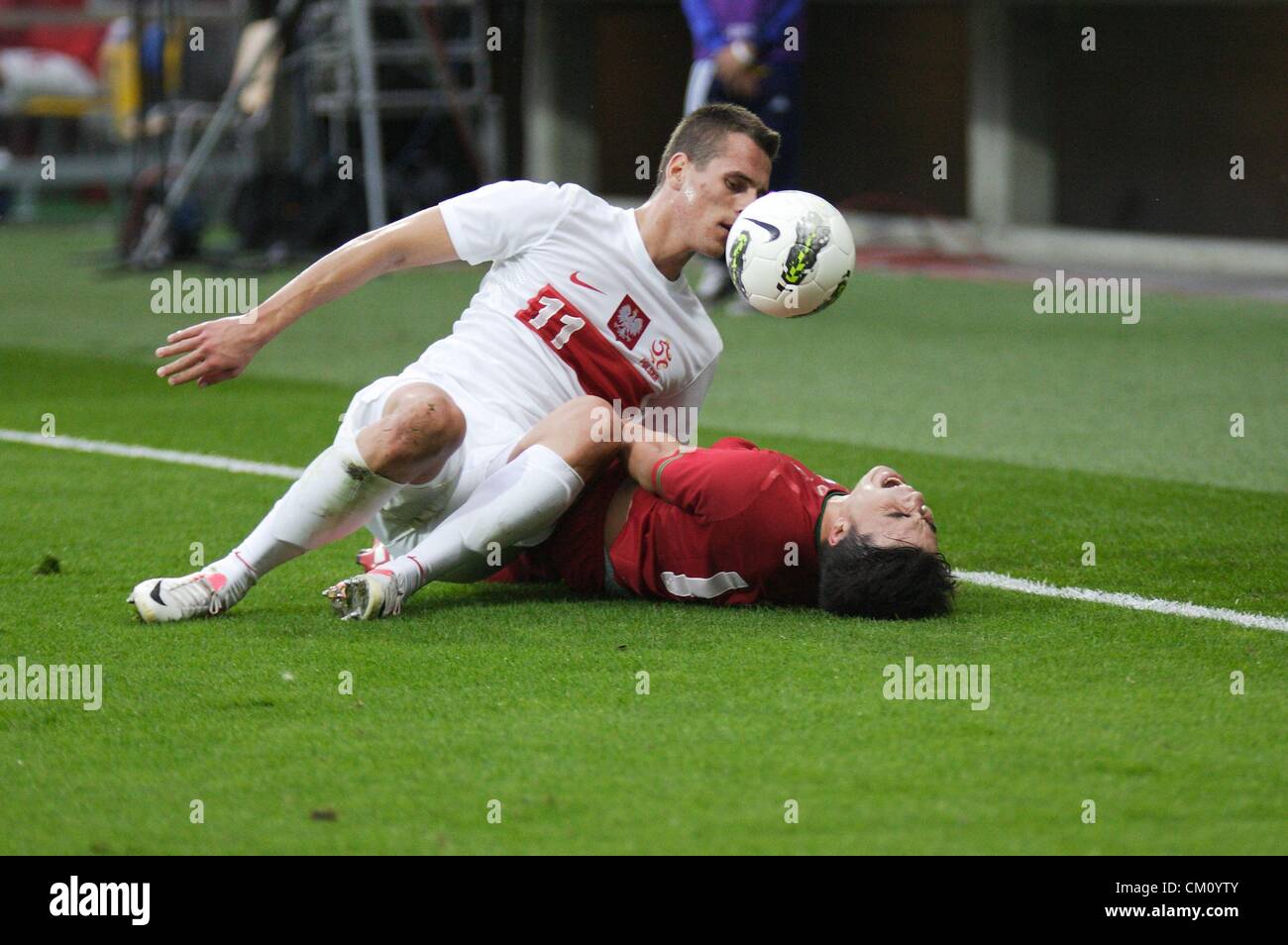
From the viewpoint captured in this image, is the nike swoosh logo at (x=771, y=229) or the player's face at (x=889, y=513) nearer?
the player's face at (x=889, y=513)

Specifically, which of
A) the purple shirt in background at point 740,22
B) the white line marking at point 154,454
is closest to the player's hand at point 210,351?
the white line marking at point 154,454

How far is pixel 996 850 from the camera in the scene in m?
3.20

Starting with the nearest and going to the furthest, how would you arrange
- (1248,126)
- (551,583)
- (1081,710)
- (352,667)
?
(1081,710) → (352,667) → (551,583) → (1248,126)

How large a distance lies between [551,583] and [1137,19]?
11395 millimetres

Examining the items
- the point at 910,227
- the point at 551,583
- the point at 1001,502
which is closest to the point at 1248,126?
the point at 910,227

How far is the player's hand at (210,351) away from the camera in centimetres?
454

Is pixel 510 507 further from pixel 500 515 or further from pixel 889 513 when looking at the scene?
pixel 889 513

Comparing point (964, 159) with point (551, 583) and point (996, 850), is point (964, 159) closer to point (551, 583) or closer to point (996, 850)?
point (551, 583)

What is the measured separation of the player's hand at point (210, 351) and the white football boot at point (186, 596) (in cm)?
53

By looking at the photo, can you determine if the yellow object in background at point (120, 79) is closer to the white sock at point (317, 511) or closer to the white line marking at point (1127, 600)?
the white sock at point (317, 511)

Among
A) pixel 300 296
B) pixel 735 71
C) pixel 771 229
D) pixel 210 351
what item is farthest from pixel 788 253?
pixel 735 71

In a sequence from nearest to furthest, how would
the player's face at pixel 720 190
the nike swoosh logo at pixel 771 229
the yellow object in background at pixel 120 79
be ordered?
1. the nike swoosh logo at pixel 771 229
2. the player's face at pixel 720 190
3. the yellow object in background at pixel 120 79

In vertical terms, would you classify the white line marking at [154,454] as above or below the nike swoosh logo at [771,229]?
below

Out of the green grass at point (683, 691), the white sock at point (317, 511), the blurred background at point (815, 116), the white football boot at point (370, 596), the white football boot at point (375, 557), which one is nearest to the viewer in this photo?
the green grass at point (683, 691)
